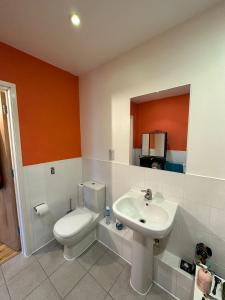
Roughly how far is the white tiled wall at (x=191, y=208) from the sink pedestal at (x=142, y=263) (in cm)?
25

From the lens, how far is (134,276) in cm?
130

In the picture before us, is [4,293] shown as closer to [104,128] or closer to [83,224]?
[83,224]

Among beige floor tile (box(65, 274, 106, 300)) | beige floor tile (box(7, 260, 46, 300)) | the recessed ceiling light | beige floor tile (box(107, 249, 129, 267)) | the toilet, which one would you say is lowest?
beige floor tile (box(107, 249, 129, 267))

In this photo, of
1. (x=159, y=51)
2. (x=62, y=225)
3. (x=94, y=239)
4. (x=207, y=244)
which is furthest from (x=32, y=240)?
(x=159, y=51)

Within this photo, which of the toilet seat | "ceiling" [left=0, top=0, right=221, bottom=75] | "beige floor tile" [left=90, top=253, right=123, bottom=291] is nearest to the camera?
"ceiling" [left=0, top=0, right=221, bottom=75]

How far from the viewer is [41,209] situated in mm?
1664

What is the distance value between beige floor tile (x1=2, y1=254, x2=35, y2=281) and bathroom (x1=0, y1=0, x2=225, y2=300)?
0.4 inches

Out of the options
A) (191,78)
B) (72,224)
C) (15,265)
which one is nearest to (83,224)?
(72,224)

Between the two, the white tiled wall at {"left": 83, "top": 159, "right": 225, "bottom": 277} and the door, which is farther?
the door

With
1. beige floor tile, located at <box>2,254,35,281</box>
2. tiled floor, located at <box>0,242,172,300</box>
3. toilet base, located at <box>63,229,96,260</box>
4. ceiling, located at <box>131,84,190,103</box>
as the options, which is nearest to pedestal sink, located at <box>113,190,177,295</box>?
tiled floor, located at <box>0,242,172,300</box>

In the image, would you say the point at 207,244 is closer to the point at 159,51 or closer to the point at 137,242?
the point at 137,242

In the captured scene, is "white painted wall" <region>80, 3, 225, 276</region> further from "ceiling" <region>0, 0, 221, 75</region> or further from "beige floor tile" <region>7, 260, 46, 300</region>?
"beige floor tile" <region>7, 260, 46, 300</region>

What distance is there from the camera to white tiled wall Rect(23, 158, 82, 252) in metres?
1.64

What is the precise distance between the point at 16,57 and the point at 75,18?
0.79 metres
